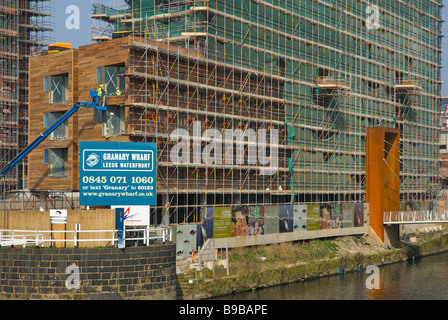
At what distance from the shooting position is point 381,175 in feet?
236

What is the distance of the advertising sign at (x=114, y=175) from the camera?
4141 centimetres

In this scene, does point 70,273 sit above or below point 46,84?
below

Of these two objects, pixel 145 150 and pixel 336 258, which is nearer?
pixel 145 150

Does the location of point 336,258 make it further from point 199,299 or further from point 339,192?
point 199,299

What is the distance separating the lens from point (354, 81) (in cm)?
7600

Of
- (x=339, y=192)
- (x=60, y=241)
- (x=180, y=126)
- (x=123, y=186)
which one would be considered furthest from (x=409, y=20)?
(x=60, y=241)

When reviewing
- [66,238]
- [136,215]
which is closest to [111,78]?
[136,215]

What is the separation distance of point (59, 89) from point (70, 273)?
75.3 ft

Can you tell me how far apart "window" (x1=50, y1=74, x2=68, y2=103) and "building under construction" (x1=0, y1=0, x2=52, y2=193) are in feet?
108

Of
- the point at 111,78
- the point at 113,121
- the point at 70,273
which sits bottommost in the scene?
the point at 70,273

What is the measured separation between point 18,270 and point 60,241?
260 cm

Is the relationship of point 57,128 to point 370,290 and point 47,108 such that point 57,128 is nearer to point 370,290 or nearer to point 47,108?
point 47,108

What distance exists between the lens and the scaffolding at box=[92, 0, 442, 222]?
53156 millimetres

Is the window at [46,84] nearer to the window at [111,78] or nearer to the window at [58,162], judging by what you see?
the window at [58,162]
